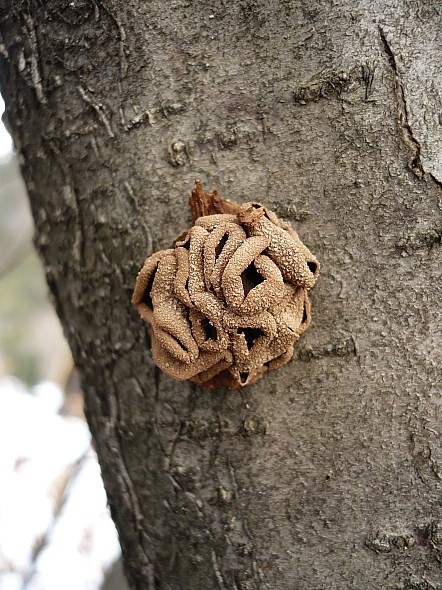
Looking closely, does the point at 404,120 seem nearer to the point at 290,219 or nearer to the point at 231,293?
the point at 290,219

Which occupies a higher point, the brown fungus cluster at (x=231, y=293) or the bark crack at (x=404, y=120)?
the bark crack at (x=404, y=120)

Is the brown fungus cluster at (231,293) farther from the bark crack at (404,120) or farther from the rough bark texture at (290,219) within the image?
the bark crack at (404,120)

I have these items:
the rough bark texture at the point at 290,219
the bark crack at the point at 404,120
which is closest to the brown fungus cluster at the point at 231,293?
the rough bark texture at the point at 290,219

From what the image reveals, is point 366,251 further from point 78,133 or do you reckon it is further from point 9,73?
point 9,73

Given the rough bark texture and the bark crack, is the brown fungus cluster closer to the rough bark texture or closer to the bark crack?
the rough bark texture

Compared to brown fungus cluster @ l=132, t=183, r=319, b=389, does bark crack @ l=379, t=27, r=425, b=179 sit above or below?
above

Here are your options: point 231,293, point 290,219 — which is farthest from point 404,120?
point 231,293

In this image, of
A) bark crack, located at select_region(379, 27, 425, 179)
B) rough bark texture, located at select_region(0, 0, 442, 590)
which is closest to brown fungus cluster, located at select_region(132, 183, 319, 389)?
rough bark texture, located at select_region(0, 0, 442, 590)
